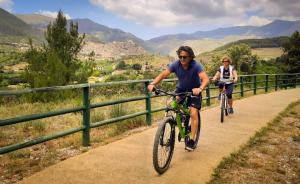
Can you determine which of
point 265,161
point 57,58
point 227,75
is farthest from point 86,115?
point 57,58

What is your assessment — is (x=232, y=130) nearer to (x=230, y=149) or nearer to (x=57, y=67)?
(x=230, y=149)

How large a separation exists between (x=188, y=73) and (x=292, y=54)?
54.4 metres

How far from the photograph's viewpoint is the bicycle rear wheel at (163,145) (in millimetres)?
5125

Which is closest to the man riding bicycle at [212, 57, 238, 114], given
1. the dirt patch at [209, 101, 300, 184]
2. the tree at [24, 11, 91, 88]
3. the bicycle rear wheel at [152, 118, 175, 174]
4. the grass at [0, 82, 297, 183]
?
the dirt patch at [209, 101, 300, 184]

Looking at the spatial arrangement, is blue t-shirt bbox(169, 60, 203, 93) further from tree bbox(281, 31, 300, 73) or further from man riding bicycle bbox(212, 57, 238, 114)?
tree bbox(281, 31, 300, 73)

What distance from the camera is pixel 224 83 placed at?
450 inches

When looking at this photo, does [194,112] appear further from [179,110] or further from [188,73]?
[188,73]

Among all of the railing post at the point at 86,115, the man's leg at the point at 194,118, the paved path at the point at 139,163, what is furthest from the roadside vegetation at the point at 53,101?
the man's leg at the point at 194,118

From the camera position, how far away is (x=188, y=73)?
20.2 feet

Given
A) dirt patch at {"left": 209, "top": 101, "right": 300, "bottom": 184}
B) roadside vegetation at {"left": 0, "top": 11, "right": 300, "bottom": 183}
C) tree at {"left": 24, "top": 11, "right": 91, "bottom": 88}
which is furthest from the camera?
tree at {"left": 24, "top": 11, "right": 91, "bottom": 88}

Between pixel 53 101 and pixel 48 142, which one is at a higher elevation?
pixel 53 101

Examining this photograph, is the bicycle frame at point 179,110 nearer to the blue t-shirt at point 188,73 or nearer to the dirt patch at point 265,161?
the blue t-shirt at point 188,73

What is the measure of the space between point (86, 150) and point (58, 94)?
11.4 meters

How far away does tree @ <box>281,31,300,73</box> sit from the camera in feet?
178
